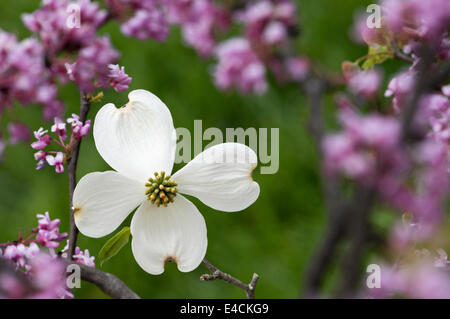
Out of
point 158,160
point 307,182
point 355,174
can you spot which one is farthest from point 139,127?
point 307,182

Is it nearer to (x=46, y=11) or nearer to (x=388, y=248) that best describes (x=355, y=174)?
(x=388, y=248)

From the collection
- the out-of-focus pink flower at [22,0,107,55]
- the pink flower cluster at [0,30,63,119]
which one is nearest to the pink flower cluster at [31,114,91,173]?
the pink flower cluster at [0,30,63,119]

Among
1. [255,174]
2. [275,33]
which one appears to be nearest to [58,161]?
[275,33]

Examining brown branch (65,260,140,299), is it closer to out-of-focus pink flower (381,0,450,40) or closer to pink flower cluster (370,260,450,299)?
pink flower cluster (370,260,450,299)

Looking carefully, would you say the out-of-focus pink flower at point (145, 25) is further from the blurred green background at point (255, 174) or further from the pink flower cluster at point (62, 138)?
the blurred green background at point (255, 174)

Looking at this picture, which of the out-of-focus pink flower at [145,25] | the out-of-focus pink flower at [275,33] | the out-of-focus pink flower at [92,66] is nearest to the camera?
the out-of-focus pink flower at [92,66]

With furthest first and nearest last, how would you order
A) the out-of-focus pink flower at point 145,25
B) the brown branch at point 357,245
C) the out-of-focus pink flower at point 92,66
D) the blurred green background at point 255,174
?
the blurred green background at point 255,174
the out-of-focus pink flower at point 145,25
the out-of-focus pink flower at point 92,66
the brown branch at point 357,245

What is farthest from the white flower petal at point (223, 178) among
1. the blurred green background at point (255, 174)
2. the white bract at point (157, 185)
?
the blurred green background at point (255, 174)
